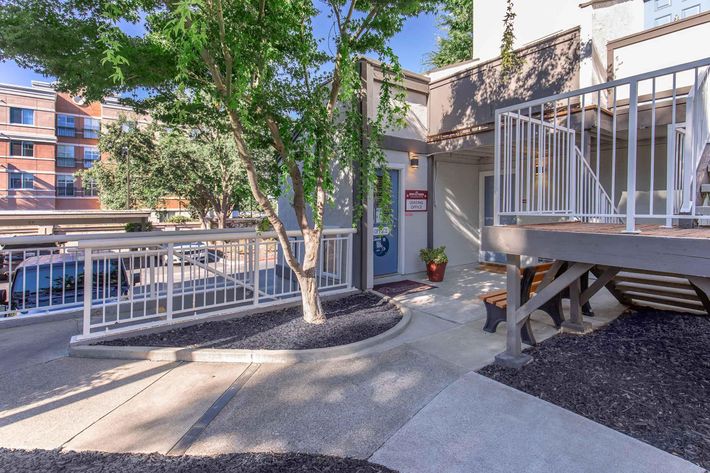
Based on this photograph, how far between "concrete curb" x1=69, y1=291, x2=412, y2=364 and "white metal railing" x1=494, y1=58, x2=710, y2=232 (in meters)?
2.16

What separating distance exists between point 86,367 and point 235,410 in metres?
1.87

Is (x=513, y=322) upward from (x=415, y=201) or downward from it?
downward

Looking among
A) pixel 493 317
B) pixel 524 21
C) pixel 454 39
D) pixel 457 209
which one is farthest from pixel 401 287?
pixel 454 39

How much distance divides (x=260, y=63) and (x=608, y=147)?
6.56 meters

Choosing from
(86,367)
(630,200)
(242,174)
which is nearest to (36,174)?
(242,174)

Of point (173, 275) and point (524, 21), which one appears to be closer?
point (173, 275)

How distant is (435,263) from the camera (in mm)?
6941

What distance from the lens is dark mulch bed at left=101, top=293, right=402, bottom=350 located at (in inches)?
155

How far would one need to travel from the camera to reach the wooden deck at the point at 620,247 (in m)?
2.16

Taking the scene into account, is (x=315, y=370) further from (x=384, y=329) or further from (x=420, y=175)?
(x=420, y=175)

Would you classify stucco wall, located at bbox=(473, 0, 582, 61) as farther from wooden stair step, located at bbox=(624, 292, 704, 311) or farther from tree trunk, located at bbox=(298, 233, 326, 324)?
tree trunk, located at bbox=(298, 233, 326, 324)

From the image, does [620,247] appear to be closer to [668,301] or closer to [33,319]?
[668,301]

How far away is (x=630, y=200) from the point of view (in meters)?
2.51

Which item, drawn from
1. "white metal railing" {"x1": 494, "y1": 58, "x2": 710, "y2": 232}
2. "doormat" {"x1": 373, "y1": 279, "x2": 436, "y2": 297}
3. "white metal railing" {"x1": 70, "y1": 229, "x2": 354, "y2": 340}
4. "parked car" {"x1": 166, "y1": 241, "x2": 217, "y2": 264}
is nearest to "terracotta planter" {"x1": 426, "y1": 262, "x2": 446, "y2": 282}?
"doormat" {"x1": 373, "y1": 279, "x2": 436, "y2": 297}
